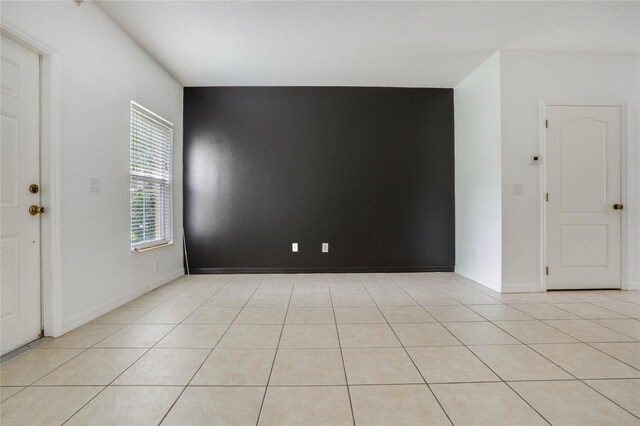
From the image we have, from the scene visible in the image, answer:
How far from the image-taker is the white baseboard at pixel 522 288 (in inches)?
141

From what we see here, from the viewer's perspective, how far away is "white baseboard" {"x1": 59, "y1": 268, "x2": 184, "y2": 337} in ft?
8.06

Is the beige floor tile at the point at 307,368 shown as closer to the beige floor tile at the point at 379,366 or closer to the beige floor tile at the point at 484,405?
the beige floor tile at the point at 379,366

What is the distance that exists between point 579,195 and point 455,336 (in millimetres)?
2681

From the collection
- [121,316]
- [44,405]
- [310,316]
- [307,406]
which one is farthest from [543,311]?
[121,316]

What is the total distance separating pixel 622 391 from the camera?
5.35 ft

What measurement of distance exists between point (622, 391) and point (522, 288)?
83.1 inches

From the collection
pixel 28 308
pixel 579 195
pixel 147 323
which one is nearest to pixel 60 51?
pixel 28 308

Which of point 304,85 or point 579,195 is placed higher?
point 304,85

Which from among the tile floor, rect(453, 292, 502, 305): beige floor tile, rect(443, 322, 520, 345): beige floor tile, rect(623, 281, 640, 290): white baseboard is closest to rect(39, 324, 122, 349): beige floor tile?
the tile floor

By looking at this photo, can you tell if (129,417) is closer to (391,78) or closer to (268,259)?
(268,259)

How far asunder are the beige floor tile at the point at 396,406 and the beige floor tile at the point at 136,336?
157cm

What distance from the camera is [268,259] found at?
4641mm

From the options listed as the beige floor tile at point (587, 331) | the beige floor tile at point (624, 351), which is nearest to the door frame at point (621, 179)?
the beige floor tile at point (587, 331)

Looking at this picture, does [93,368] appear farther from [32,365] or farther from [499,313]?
[499,313]
